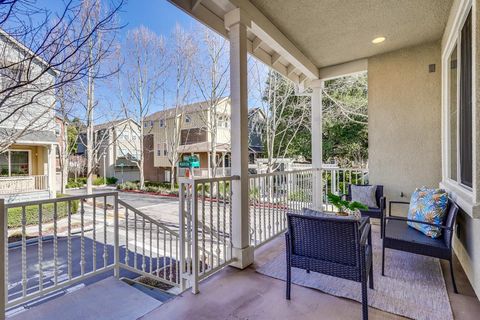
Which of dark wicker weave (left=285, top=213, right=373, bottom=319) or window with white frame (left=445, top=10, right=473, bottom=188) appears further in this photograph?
window with white frame (left=445, top=10, right=473, bottom=188)

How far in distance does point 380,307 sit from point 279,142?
9757 mm

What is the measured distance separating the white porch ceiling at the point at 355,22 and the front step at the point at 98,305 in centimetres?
334

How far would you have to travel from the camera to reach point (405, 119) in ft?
13.6

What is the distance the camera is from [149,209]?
9.85 m

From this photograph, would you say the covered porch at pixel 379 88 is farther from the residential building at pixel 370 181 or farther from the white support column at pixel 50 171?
the white support column at pixel 50 171

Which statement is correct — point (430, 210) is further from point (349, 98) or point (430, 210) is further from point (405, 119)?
point (349, 98)

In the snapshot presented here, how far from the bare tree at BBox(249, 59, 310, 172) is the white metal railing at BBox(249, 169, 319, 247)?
578 cm

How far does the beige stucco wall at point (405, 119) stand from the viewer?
3922 millimetres

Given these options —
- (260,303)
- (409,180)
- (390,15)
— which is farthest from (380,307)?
(390,15)

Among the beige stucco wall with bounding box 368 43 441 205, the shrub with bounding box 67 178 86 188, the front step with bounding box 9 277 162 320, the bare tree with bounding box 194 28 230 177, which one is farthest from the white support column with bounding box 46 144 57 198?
the beige stucco wall with bounding box 368 43 441 205

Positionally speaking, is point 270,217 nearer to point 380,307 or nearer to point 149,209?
point 380,307

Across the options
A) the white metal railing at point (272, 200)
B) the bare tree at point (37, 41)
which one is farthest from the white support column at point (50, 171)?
the white metal railing at point (272, 200)

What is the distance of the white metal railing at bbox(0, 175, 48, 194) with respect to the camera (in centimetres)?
866

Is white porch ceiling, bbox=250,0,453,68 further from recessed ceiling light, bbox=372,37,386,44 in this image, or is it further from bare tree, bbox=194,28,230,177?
bare tree, bbox=194,28,230,177
